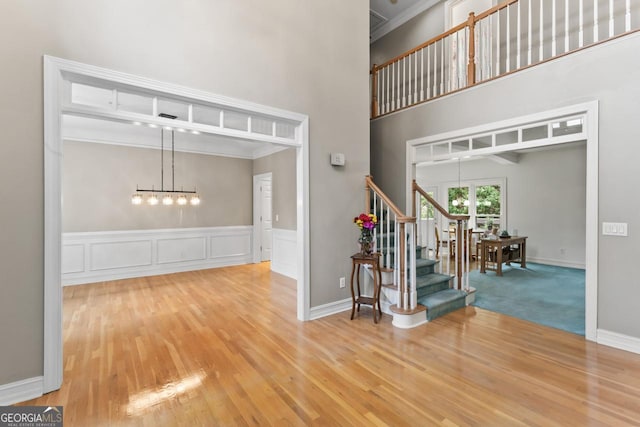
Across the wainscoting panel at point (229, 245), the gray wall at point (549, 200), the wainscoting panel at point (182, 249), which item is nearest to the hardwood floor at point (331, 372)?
the wainscoting panel at point (182, 249)

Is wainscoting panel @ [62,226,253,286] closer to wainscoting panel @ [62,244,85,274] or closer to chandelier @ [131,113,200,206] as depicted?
wainscoting panel @ [62,244,85,274]

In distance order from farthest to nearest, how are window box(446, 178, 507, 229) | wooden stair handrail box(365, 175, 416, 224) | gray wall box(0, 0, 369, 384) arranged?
window box(446, 178, 507, 229) → wooden stair handrail box(365, 175, 416, 224) → gray wall box(0, 0, 369, 384)

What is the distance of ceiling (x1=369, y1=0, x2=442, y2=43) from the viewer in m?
5.47

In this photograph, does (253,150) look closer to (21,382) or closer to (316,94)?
(316,94)

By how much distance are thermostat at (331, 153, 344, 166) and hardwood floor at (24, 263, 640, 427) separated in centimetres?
197

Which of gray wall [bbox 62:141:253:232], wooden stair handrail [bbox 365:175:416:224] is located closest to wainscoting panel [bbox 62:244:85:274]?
gray wall [bbox 62:141:253:232]

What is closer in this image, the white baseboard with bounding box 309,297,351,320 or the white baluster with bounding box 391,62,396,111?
the white baseboard with bounding box 309,297,351,320

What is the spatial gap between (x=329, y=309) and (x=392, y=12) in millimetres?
5864

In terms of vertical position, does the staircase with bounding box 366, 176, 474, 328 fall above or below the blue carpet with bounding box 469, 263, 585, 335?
above

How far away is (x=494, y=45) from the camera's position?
15.5 feet

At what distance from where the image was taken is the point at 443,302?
11.9ft

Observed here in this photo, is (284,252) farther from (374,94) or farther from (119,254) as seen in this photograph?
(374,94)

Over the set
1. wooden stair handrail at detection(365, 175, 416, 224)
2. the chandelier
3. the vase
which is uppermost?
the chandelier

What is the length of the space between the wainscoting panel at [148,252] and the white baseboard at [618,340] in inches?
251
